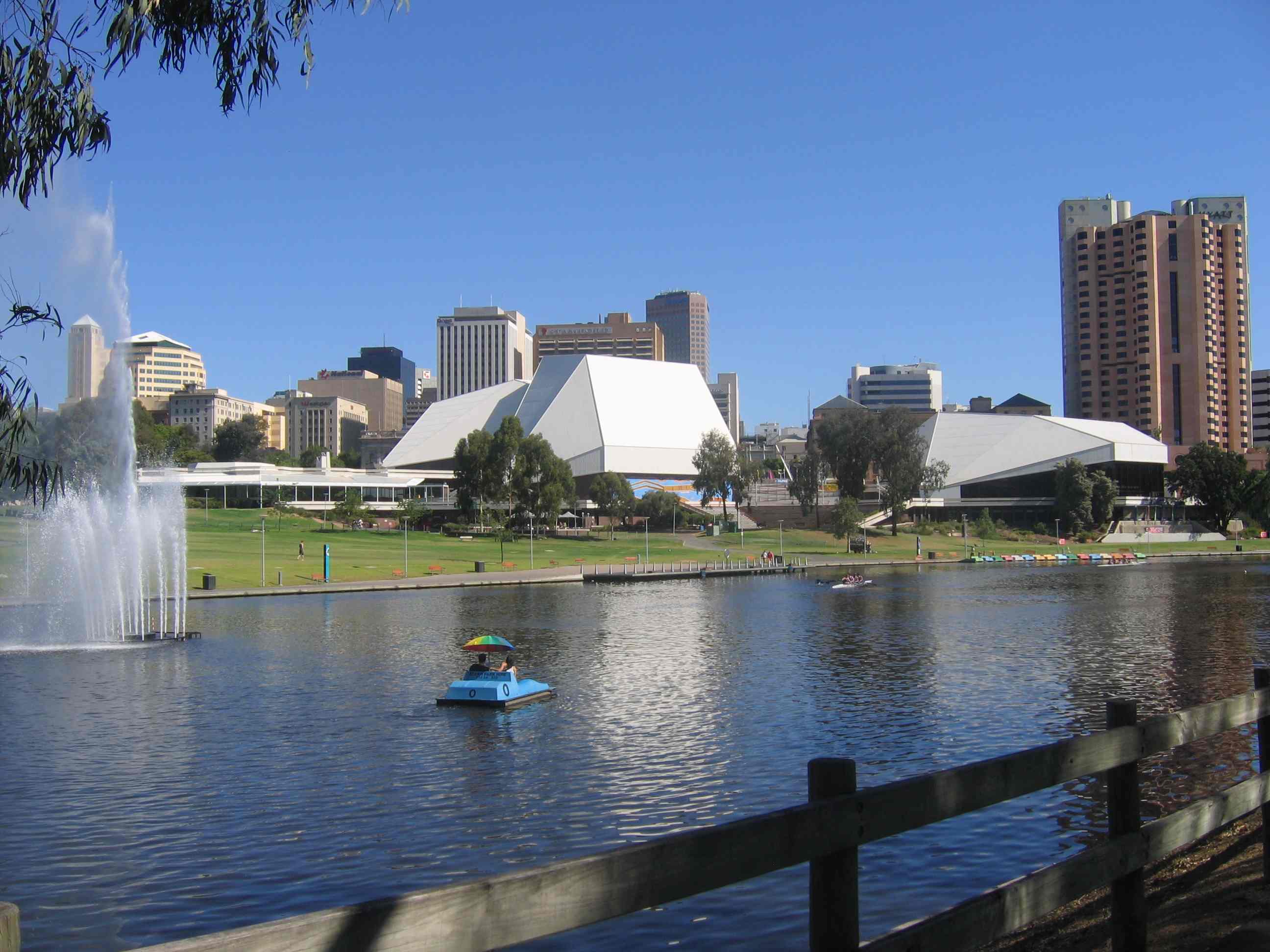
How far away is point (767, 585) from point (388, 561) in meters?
29.7

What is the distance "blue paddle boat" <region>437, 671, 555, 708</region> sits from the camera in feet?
90.8

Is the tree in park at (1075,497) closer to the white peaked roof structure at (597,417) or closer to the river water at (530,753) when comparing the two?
the white peaked roof structure at (597,417)

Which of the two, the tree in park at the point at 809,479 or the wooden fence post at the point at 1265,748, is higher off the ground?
the tree in park at the point at 809,479

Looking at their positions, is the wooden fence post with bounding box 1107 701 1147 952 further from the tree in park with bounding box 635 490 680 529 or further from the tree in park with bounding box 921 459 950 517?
the tree in park with bounding box 921 459 950 517

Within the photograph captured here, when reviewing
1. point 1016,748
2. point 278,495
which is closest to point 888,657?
point 1016,748

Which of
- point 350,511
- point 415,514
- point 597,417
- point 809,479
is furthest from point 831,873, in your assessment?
point 597,417

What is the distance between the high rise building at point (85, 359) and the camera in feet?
111

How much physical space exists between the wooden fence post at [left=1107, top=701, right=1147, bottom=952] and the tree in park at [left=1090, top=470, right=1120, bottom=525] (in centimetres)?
14514

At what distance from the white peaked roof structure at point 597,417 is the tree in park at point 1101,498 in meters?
53.9

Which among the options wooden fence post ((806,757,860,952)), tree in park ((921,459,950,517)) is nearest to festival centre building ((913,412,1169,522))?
tree in park ((921,459,950,517))

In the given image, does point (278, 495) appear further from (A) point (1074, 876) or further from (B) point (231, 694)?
(A) point (1074, 876)

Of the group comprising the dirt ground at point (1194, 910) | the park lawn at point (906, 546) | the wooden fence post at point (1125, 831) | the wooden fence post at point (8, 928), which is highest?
the wooden fence post at point (8, 928)

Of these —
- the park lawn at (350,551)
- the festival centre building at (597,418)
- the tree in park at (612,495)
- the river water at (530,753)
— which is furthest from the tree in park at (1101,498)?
the river water at (530,753)

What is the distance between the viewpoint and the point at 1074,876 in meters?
6.15
